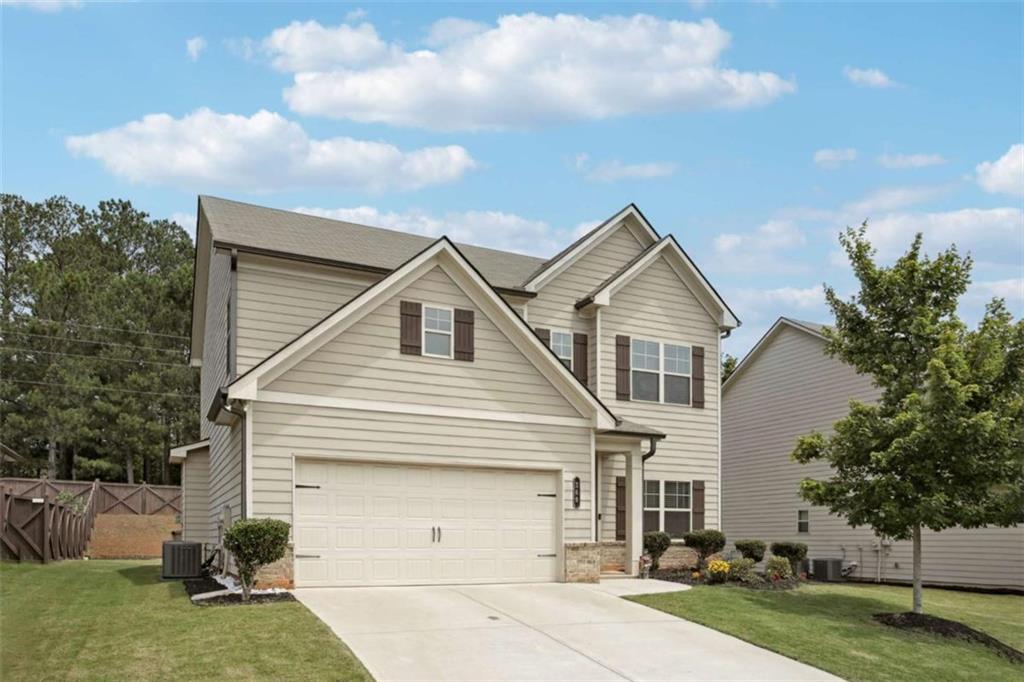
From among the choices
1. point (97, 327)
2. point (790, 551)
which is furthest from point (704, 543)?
point (97, 327)

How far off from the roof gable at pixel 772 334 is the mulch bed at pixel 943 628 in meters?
12.4

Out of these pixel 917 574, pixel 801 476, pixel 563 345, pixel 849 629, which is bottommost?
pixel 849 629

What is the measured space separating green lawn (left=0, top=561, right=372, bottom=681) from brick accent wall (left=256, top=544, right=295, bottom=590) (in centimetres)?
119

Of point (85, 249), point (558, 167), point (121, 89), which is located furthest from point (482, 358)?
point (85, 249)

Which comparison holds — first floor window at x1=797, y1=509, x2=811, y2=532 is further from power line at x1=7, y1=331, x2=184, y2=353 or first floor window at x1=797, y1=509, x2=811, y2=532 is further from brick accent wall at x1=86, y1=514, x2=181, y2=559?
power line at x1=7, y1=331, x2=184, y2=353

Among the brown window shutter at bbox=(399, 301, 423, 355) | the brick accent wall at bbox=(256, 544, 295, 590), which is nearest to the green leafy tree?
the brown window shutter at bbox=(399, 301, 423, 355)

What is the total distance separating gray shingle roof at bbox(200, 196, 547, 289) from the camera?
19.7m

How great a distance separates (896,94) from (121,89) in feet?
48.6

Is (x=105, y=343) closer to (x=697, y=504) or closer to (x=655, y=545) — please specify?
(x=697, y=504)

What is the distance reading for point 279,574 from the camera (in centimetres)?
1548

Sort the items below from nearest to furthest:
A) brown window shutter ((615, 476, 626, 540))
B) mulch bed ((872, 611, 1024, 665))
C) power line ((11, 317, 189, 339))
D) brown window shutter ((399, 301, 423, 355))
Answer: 1. mulch bed ((872, 611, 1024, 665))
2. brown window shutter ((399, 301, 423, 355))
3. brown window shutter ((615, 476, 626, 540))
4. power line ((11, 317, 189, 339))

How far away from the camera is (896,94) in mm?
18453

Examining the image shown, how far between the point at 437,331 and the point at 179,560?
20.9 feet

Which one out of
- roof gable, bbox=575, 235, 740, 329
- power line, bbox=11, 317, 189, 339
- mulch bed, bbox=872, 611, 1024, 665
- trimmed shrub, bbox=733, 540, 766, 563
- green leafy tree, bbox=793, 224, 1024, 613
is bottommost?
mulch bed, bbox=872, 611, 1024, 665
